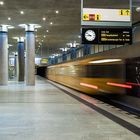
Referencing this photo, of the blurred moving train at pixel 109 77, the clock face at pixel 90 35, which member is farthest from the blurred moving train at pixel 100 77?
the clock face at pixel 90 35

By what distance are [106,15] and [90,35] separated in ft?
4.54

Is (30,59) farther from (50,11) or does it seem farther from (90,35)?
(90,35)

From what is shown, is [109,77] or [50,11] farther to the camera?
A: [50,11]

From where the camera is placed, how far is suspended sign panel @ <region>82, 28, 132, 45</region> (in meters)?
18.2

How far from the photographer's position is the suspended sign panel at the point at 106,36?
18206 millimetres

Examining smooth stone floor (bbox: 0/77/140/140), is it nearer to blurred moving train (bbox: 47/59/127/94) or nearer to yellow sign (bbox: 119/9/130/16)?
blurred moving train (bbox: 47/59/127/94)

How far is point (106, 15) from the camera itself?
57.1 ft

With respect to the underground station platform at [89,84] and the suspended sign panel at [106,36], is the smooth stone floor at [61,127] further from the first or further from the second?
the suspended sign panel at [106,36]

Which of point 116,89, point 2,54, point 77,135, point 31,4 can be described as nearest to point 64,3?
point 31,4

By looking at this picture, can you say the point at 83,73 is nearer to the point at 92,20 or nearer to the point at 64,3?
the point at 64,3

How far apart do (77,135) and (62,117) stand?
11.9 ft

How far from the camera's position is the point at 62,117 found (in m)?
12.5

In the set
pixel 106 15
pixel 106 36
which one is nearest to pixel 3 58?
pixel 106 36

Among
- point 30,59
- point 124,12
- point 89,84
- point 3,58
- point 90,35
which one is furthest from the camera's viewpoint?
point 3,58
